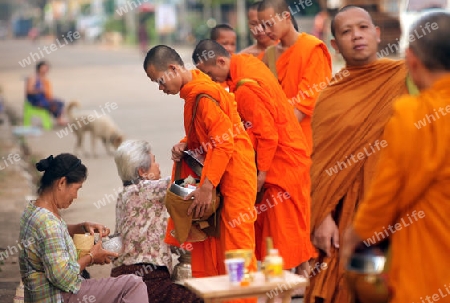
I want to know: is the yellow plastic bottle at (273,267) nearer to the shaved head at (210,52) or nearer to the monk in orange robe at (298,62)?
the shaved head at (210,52)

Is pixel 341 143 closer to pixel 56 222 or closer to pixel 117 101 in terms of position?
pixel 56 222

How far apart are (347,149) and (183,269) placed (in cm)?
220

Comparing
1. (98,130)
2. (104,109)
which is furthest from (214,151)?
(104,109)

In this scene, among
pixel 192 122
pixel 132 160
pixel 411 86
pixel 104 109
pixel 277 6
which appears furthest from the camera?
pixel 104 109

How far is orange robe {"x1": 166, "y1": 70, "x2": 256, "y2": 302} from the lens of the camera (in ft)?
17.5

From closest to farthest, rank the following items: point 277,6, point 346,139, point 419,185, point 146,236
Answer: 1. point 419,185
2. point 346,139
3. point 146,236
4. point 277,6

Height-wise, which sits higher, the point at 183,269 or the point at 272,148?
the point at 272,148

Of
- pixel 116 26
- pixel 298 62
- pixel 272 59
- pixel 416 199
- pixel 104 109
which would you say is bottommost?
pixel 416 199

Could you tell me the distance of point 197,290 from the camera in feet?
14.2

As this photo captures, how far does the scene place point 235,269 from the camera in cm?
437

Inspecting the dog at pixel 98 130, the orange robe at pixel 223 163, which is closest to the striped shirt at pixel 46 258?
the orange robe at pixel 223 163

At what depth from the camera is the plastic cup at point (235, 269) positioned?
436 centimetres

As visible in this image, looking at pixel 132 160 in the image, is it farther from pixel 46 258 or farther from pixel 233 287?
pixel 233 287

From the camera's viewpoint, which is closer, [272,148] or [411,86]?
[411,86]
